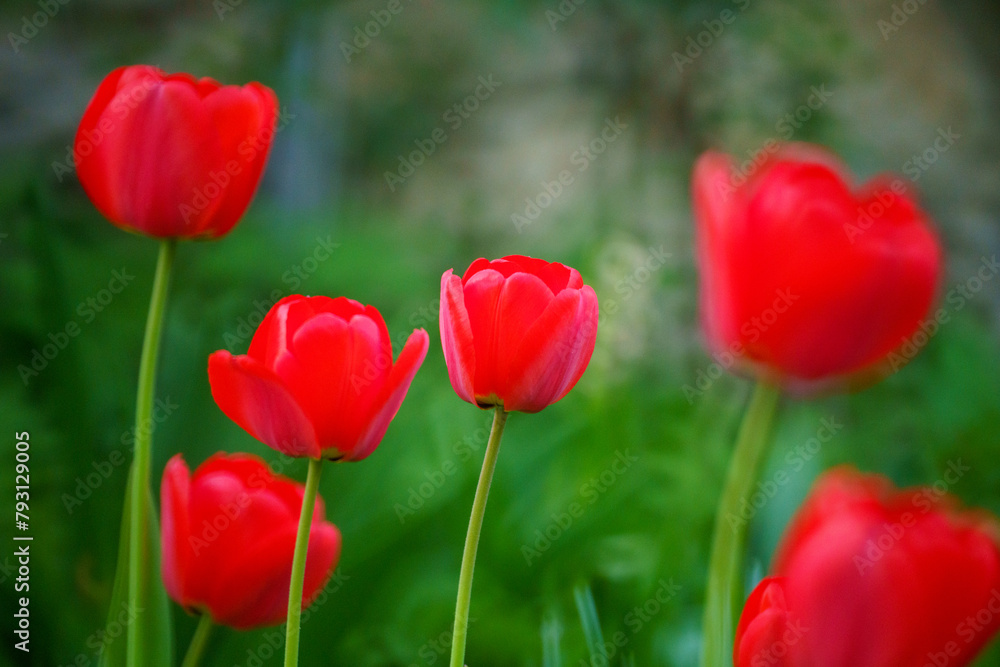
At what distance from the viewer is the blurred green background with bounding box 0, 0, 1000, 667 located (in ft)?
2.09

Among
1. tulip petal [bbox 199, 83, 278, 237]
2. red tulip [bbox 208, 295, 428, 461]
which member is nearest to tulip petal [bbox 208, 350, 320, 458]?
red tulip [bbox 208, 295, 428, 461]

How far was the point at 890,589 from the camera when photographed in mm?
266

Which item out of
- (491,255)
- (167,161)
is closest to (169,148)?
(167,161)

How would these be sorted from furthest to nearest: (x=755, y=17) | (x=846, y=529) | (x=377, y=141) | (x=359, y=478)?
(x=377, y=141) → (x=755, y=17) → (x=359, y=478) → (x=846, y=529)

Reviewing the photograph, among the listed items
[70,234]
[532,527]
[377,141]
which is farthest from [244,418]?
[377,141]

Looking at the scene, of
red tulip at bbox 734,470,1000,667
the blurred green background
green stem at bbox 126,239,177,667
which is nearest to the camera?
red tulip at bbox 734,470,1000,667

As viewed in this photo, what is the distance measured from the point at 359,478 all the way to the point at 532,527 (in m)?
0.18

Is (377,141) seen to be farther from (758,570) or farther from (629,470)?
(758,570)

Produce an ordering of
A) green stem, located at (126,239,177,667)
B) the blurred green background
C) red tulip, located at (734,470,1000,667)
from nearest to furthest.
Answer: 1. red tulip, located at (734,470,1000,667)
2. green stem, located at (126,239,177,667)
3. the blurred green background

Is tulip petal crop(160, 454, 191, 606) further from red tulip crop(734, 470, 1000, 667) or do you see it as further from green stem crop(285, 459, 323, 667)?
red tulip crop(734, 470, 1000, 667)

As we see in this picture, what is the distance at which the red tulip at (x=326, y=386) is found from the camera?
1.06 feet

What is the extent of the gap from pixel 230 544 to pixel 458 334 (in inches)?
6.7

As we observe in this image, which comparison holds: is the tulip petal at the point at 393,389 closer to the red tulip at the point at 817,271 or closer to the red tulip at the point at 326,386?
the red tulip at the point at 326,386

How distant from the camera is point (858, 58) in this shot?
232 centimetres
